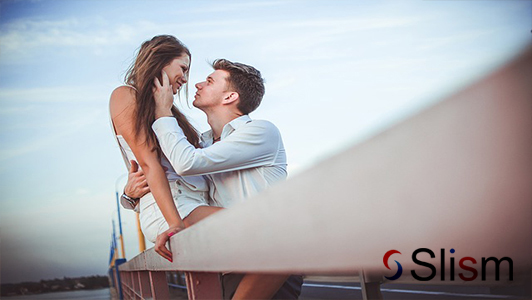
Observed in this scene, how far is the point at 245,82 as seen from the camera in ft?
4.70

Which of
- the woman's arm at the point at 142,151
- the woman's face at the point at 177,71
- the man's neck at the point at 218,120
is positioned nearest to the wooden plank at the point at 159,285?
the woman's arm at the point at 142,151

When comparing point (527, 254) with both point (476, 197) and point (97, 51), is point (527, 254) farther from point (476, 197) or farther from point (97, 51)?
point (97, 51)

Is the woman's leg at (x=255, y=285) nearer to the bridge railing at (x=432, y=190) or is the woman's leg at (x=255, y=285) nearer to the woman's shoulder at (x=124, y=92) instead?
the bridge railing at (x=432, y=190)

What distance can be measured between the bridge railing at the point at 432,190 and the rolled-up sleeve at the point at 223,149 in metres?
0.98

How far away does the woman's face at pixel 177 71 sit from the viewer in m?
1.49

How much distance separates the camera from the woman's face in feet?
4.88

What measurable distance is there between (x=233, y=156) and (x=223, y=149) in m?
0.03

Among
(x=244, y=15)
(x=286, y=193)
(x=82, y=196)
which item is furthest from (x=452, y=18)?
(x=286, y=193)

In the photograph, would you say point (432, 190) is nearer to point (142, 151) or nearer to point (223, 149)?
point (223, 149)

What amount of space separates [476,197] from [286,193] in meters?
0.06

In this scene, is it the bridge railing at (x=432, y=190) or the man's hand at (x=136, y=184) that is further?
the man's hand at (x=136, y=184)

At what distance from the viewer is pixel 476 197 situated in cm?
Result: 13

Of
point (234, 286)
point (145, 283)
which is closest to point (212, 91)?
point (145, 283)

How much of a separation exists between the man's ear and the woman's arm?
0.21 m
